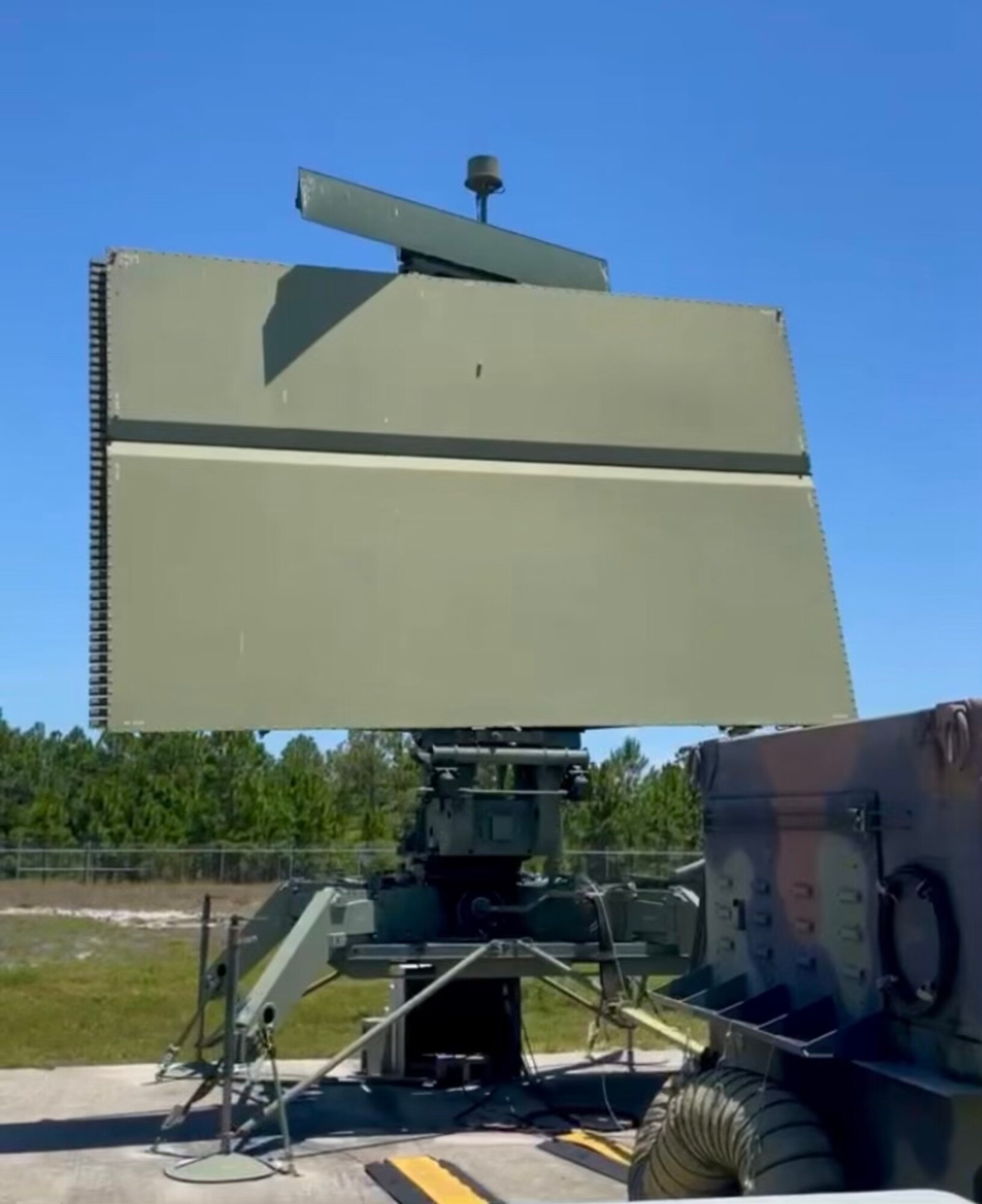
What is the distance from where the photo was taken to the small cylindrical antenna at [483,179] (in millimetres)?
8820

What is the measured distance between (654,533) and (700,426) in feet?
2.35

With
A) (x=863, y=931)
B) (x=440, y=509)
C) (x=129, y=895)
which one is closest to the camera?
(x=863, y=931)

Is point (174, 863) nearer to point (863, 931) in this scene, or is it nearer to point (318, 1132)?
point (318, 1132)

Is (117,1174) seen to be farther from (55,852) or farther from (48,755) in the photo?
(48,755)

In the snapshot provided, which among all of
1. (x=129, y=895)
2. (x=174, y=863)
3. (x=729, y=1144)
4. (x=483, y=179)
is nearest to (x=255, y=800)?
(x=174, y=863)

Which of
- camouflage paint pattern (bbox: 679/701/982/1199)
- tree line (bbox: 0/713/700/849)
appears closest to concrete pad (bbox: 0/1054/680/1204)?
camouflage paint pattern (bbox: 679/701/982/1199)

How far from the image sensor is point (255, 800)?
135ft

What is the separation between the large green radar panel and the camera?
727cm

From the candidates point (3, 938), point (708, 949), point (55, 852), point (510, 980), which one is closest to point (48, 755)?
point (55, 852)

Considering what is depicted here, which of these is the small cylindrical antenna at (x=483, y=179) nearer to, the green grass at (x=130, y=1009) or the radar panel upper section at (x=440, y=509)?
the radar panel upper section at (x=440, y=509)

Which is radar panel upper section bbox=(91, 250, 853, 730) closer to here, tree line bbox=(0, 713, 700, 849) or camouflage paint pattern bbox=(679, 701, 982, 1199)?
camouflage paint pattern bbox=(679, 701, 982, 1199)

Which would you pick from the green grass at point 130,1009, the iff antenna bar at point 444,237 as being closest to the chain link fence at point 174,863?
the green grass at point 130,1009

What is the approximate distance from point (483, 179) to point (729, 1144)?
20.3ft

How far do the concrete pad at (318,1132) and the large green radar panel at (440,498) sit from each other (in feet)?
6.31
